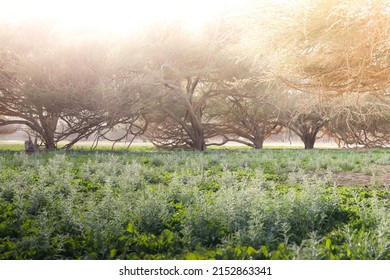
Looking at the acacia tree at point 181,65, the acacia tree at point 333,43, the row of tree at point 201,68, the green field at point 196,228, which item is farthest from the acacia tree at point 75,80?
the green field at point 196,228

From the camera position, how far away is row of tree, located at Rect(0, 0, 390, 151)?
5793mm

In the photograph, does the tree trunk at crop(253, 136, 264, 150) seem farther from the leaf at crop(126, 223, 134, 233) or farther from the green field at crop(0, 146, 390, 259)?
the leaf at crop(126, 223, 134, 233)

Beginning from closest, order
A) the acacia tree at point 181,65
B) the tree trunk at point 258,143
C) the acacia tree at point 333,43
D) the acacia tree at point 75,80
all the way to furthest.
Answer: the acacia tree at point 333,43, the acacia tree at point 75,80, the acacia tree at point 181,65, the tree trunk at point 258,143

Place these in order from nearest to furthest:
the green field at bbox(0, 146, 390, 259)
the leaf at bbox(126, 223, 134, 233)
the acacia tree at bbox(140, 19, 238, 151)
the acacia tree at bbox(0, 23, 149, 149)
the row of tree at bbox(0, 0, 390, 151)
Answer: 1. the green field at bbox(0, 146, 390, 259)
2. the leaf at bbox(126, 223, 134, 233)
3. the row of tree at bbox(0, 0, 390, 151)
4. the acacia tree at bbox(0, 23, 149, 149)
5. the acacia tree at bbox(140, 19, 238, 151)

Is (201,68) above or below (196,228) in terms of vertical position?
above

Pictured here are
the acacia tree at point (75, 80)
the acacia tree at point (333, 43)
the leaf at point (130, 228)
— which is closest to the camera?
the leaf at point (130, 228)

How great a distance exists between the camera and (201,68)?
15633 millimetres

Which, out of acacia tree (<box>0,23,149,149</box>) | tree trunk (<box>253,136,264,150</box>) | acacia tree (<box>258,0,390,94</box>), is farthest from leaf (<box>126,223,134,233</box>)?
tree trunk (<box>253,136,264,150</box>)

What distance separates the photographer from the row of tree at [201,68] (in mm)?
5793

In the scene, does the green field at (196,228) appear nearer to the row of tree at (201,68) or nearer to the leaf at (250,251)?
the leaf at (250,251)

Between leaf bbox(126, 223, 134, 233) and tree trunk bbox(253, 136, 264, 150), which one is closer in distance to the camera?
leaf bbox(126, 223, 134, 233)

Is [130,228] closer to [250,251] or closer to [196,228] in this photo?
[196,228]

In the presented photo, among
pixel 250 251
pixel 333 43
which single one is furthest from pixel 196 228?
pixel 333 43

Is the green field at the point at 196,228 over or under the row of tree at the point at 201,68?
under
